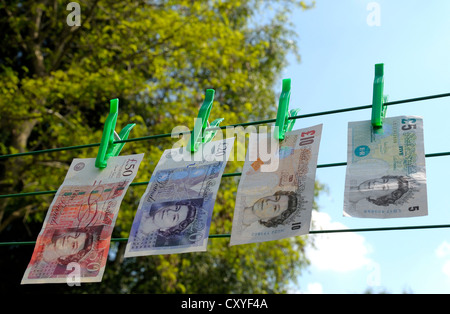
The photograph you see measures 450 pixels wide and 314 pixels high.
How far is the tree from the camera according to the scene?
17.2 feet

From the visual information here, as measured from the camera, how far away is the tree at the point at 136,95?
17.2 feet

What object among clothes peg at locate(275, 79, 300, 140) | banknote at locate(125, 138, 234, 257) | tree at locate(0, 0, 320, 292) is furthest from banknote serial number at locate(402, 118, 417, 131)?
tree at locate(0, 0, 320, 292)

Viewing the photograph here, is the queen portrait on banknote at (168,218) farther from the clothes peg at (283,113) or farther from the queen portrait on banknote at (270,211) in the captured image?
the clothes peg at (283,113)

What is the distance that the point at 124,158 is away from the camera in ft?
6.19

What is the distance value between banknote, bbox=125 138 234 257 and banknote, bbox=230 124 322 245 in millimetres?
95

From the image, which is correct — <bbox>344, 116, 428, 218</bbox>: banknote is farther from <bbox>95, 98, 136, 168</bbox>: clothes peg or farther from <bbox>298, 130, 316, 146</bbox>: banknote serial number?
<bbox>95, 98, 136, 168</bbox>: clothes peg

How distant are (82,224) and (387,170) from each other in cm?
103

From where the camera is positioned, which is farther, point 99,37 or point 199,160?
point 99,37

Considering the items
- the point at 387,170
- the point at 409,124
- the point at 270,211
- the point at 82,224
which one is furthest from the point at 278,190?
the point at 82,224

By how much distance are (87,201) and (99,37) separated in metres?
4.26

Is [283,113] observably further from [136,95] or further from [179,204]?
[136,95]

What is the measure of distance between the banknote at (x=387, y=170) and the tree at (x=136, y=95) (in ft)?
11.9
